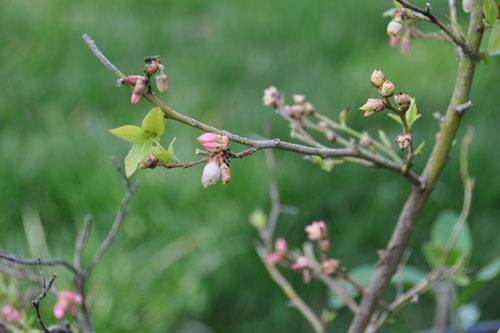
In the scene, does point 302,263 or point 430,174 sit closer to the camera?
point 430,174

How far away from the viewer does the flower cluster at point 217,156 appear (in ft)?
1.73

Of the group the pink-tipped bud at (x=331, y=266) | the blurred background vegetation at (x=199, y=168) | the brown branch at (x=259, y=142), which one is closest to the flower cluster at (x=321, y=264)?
the pink-tipped bud at (x=331, y=266)

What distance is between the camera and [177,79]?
2.46 metres

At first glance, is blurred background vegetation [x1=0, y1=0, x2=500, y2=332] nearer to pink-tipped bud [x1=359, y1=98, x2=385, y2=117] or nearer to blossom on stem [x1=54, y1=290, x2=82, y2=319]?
blossom on stem [x1=54, y1=290, x2=82, y2=319]

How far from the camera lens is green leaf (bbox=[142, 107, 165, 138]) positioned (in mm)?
522

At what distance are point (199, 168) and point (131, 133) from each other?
1.32 metres

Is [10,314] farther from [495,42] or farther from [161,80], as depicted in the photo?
[495,42]

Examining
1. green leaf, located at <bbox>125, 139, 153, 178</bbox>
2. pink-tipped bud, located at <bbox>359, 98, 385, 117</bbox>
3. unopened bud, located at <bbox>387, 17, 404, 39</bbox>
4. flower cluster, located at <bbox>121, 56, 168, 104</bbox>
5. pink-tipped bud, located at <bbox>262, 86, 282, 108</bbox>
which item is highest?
pink-tipped bud, located at <bbox>262, 86, 282, 108</bbox>

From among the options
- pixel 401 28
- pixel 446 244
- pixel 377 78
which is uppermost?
pixel 401 28


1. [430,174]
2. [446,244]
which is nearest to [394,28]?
[430,174]

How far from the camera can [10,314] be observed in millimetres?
792

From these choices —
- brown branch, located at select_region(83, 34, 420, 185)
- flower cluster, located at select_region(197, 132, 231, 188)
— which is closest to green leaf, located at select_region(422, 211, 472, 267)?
brown branch, located at select_region(83, 34, 420, 185)

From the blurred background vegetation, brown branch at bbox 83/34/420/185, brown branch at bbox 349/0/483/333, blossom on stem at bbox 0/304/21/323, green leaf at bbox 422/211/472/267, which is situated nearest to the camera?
brown branch at bbox 83/34/420/185

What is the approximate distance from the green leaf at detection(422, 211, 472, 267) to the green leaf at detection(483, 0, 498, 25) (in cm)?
45
